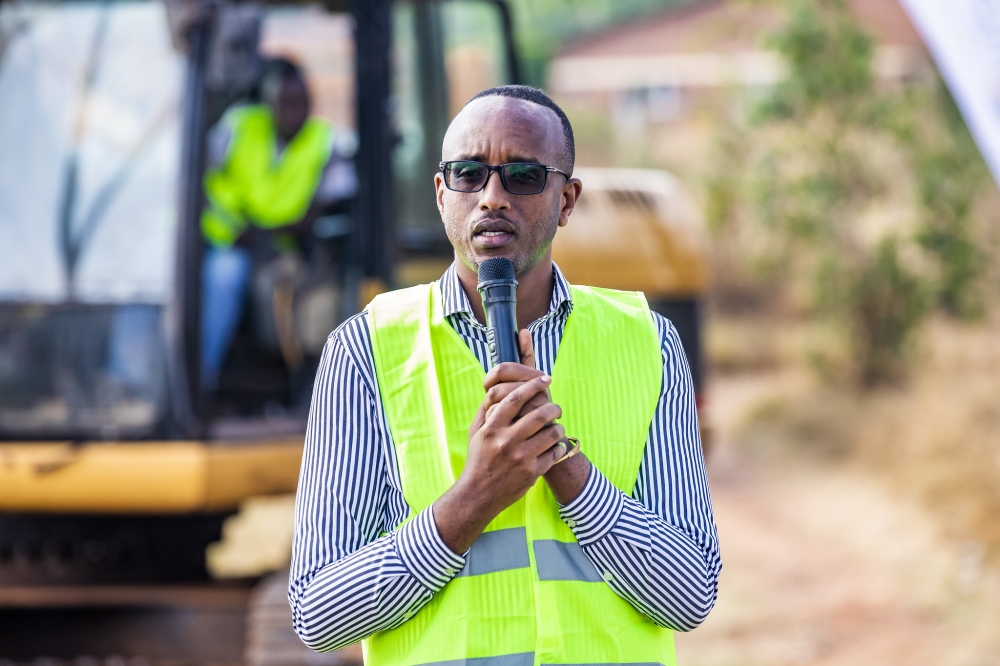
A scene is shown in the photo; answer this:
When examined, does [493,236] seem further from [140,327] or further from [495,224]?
[140,327]

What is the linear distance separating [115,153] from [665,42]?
3644cm

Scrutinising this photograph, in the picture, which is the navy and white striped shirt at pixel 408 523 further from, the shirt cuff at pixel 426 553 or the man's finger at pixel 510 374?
the man's finger at pixel 510 374

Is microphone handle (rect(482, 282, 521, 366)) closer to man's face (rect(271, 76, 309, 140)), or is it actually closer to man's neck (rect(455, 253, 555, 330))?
man's neck (rect(455, 253, 555, 330))

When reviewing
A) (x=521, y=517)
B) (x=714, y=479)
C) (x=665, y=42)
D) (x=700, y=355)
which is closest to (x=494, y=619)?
(x=521, y=517)

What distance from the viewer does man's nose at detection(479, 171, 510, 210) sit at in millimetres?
1797

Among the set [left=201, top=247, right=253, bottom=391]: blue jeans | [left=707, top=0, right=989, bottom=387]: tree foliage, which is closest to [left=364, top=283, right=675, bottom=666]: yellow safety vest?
[left=201, top=247, right=253, bottom=391]: blue jeans

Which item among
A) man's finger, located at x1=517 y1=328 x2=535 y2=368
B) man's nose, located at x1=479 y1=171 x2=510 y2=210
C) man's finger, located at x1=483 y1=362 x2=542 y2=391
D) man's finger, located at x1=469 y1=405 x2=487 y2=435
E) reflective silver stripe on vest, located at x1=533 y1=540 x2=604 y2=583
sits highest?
man's nose, located at x1=479 y1=171 x2=510 y2=210

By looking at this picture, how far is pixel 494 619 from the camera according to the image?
5.76ft

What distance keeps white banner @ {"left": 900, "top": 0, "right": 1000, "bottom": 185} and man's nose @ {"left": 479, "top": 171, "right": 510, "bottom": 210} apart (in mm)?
2518

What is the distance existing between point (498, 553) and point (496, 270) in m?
0.39

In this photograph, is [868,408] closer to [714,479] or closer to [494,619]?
[714,479]

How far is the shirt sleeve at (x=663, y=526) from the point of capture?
67.8 inches

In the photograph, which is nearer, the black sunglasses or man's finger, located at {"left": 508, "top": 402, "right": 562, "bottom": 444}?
man's finger, located at {"left": 508, "top": 402, "right": 562, "bottom": 444}

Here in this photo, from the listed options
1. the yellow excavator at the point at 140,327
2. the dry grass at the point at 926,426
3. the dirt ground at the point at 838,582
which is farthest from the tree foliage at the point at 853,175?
the yellow excavator at the point at 140,327
